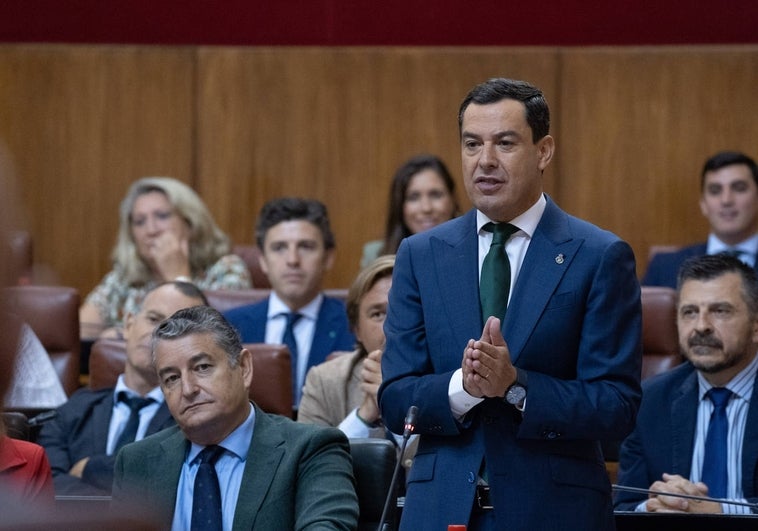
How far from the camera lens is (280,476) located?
2865mm

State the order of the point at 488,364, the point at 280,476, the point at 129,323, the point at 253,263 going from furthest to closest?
the point at 253,263 < the point at 129,323 < the point at 280,476 < the point at 488,364

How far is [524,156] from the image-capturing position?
236cm

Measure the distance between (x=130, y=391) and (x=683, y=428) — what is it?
1.62 metres

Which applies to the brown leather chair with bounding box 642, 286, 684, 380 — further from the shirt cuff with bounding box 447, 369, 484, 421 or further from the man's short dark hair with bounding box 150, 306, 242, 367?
the shirt cuff with bounding box 447, 369, 484, 421

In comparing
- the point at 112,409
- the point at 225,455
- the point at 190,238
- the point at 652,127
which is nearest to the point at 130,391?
the point at 112,409

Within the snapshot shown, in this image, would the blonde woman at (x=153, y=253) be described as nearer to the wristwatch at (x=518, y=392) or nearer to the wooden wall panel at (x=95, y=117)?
the wooden wall panel at (x=95, y=117)

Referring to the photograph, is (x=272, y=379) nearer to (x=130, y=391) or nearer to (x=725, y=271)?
(x=130, y=391)

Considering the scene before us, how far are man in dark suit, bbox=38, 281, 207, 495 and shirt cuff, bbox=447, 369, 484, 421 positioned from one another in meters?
1.69

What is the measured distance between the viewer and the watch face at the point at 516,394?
2.19m

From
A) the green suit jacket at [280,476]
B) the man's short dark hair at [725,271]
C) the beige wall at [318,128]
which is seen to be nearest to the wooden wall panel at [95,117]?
the beige wall at [318,128]

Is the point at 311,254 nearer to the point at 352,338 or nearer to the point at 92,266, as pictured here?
the point at 352,338

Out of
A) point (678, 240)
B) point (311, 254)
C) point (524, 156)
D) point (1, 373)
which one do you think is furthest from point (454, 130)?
point (1, 373)

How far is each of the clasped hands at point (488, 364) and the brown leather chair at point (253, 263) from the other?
12.1ft

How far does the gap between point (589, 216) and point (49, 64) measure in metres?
2.85
